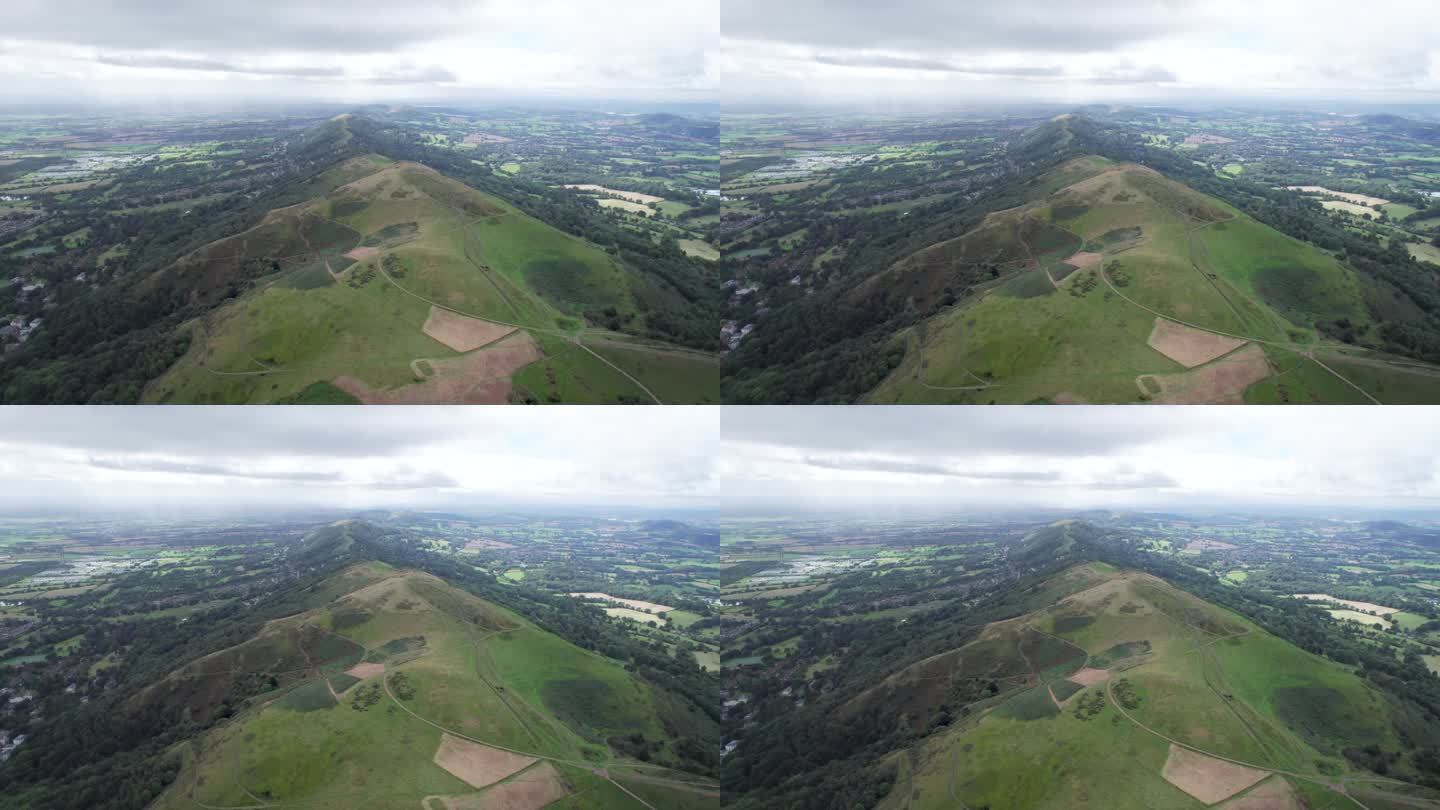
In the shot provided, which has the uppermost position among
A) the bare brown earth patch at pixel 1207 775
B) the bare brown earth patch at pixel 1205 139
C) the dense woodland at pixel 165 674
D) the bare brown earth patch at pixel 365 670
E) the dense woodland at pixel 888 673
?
the bare brown earth patch at pixel 1205 139

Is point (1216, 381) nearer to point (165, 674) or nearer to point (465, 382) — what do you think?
point (465, 382)

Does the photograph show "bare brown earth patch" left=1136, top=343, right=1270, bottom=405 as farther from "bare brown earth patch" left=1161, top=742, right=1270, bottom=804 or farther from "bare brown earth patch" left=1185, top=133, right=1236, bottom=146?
"bare brown earth patch" left=1185, top=133, right=1236, bottom=146

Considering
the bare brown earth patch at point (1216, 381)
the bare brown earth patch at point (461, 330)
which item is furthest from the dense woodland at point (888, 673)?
the bare brown earth patch at point (461, 330)

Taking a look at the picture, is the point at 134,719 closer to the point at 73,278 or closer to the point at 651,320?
the point at 651,320

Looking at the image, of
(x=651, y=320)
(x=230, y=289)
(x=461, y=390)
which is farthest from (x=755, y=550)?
(x=230, y=289)

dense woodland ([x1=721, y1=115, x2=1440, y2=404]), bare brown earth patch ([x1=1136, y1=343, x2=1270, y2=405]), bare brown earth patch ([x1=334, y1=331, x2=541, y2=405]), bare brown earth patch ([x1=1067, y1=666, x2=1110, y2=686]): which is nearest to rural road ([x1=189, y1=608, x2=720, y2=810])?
bare brown earth patch ([x1=334, y1=331, x2=541, y2=405])

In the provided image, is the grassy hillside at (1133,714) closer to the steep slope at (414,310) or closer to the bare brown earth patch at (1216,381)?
the bare brown earth patch at (1216,381)
